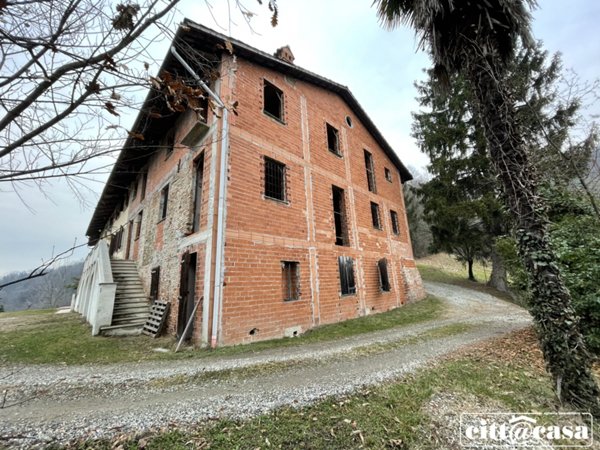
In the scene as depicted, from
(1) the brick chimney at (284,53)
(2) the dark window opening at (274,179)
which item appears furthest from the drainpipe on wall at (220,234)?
(1) the brick chimney at (284,53)

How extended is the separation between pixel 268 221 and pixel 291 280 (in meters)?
2.01

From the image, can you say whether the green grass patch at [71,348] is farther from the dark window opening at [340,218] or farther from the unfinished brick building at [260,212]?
the dark window opening at [340,218]

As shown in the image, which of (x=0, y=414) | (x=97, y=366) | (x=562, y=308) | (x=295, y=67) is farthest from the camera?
(x=295, y=67)

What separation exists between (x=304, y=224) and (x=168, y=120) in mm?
7516

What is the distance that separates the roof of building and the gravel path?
2208 millimetres

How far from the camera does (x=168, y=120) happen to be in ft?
34.8

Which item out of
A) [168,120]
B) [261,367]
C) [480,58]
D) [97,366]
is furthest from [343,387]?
[168,120]

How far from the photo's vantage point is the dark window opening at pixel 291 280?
7.74m

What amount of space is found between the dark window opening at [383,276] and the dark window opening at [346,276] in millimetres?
2021


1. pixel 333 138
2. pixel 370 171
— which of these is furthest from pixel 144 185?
pixel 370 171

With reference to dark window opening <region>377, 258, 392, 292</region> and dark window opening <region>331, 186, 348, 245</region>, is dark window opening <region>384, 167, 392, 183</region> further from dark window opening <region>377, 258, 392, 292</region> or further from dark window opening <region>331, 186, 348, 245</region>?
dark window opening <region>377, 258, 392, 292</region>

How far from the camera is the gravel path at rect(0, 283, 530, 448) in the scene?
2.80 metres

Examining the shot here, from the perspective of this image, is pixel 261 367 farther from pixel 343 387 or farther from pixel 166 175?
pixel 166 175

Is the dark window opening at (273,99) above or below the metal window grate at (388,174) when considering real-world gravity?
above
